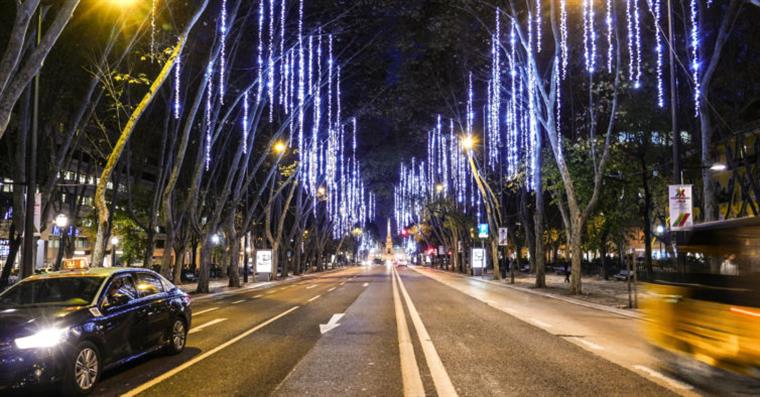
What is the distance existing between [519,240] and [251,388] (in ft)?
208

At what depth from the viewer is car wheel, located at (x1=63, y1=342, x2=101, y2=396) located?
7105 millimetres

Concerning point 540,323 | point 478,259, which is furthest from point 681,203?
point 478,259

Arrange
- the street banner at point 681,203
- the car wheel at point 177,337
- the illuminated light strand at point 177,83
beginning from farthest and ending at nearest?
the illuminated light strand at point 177,83
the street banner at point 681,203
the car wheel at point 177,337

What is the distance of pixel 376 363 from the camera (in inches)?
366

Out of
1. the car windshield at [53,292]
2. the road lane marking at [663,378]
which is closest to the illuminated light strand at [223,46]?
the car windshield at [53,292]

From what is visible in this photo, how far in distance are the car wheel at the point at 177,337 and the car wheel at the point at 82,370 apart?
220 centimetres

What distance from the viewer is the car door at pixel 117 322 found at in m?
8.02

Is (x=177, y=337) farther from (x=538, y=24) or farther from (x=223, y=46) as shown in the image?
(x=538, y=24)

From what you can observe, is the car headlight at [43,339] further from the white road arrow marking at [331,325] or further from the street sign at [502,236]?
the street sign at [502,236]

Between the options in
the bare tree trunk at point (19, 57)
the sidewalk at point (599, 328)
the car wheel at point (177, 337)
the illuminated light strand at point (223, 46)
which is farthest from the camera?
the illuminated light strand at point (223, 46)

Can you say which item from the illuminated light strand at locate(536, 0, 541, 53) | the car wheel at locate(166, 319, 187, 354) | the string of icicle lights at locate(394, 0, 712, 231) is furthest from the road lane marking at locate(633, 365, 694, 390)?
the illuminated light strand at locate(536, 0, 541, 53)

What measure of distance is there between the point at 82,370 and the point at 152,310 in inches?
81.5

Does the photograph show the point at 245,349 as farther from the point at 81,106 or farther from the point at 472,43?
the point at 472,43

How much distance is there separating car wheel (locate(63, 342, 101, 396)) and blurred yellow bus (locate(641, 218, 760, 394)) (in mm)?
7730
